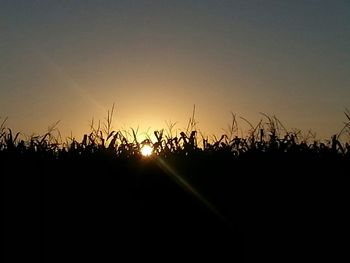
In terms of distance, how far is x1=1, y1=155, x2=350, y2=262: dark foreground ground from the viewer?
4.47m

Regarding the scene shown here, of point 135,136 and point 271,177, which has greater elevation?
point 135,136

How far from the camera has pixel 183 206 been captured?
485 centimetres

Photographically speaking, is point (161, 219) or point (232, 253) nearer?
point (232, 253)

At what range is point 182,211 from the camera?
482 centimetres

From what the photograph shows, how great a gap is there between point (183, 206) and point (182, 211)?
49 mm

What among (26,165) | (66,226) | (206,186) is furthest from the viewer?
(26,165)

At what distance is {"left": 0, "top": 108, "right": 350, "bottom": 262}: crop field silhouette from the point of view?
176 inches

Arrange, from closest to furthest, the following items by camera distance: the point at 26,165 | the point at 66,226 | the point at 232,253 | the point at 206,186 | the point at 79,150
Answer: the point at 232,253
the point at 66,226
the point at 206,186
the point at 26,165
the point at 79,150

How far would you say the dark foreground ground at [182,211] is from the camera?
447cm

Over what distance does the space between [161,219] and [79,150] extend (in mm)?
1827

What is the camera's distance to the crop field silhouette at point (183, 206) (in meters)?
4.48

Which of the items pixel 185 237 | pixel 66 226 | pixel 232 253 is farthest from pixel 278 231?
pixel 66 226

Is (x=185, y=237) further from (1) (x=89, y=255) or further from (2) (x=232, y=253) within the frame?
(1) (x=89, y=255)

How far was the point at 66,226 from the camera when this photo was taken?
4.74 metres
